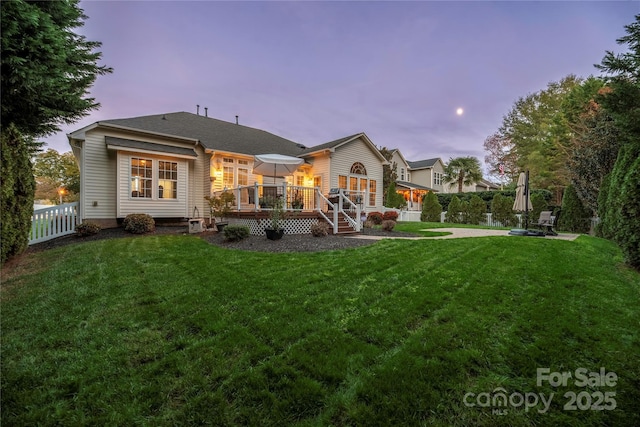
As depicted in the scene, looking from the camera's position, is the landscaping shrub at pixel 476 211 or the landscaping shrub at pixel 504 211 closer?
the landscaping shrub at pixel 504 211

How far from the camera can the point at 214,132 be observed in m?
14.5

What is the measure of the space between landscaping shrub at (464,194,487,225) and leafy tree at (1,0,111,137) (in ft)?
61.4

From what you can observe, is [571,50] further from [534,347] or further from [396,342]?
[396,342]

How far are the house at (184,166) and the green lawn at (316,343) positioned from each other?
5.89m

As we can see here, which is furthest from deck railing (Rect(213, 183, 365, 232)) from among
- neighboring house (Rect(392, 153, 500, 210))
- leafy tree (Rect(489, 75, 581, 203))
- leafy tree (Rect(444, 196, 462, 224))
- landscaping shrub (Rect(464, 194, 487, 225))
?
leafy tree (Rect(489, 75, 581, 203))

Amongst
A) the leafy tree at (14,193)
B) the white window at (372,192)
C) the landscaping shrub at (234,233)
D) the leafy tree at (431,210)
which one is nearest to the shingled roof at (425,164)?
the leafy tree at (431,210)

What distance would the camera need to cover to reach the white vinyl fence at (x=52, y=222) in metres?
8.22

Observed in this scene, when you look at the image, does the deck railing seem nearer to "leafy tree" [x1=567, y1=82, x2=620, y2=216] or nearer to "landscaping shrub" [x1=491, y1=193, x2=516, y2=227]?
"landscaping shrub" [x1=491, y1=193, x2=516, y2=227]

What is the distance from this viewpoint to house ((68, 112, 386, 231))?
10.3m

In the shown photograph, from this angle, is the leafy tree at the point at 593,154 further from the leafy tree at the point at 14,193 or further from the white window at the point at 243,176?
the leafy tree at the point at 14,193

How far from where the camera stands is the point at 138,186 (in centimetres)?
1095

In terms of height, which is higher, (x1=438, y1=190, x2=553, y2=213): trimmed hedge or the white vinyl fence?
(x1=438, y1=190, x2=553, y2=213): trimmed hedge

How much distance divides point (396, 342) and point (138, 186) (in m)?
12.1

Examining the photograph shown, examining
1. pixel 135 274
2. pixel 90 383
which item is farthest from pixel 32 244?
pixel 90 383
